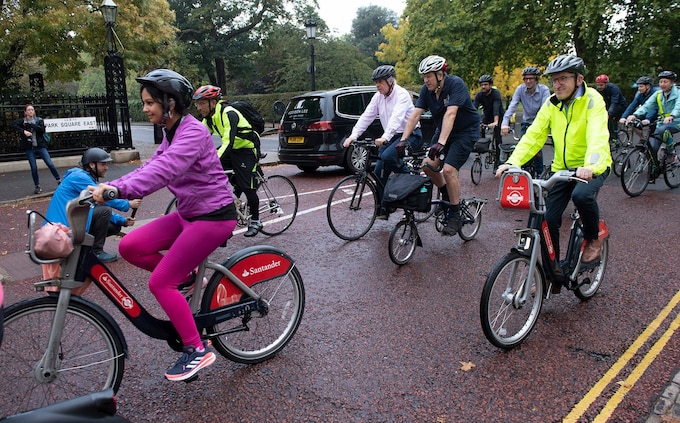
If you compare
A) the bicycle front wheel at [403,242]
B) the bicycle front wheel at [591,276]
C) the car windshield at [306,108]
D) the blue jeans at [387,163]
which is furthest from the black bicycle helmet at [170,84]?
the car windshield at [306,108]

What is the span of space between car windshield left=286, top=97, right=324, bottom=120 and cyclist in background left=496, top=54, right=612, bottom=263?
760cm

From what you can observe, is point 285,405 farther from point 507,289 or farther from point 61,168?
point 61,168

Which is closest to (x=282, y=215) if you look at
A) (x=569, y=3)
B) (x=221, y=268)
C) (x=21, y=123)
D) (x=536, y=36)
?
(x=221, y=268)

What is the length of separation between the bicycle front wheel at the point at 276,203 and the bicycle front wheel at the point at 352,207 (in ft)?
3.10

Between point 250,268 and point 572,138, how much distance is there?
2549mm

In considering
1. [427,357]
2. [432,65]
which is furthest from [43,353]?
[432,65]

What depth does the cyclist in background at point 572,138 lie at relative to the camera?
12.0 feet

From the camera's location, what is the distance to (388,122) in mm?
6398

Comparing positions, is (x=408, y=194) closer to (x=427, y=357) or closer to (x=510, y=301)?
(x=510, y=301)

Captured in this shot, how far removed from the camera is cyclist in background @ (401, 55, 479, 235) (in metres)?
5.54

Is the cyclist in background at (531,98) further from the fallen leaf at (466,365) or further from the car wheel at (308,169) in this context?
the fallen leaf at (466,365)

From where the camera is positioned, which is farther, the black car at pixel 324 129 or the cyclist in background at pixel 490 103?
the black car at pixel 324 129

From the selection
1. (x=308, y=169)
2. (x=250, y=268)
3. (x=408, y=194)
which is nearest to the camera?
(x=250, y=268)

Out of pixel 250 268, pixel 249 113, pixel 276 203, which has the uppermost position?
pixel 249 113
